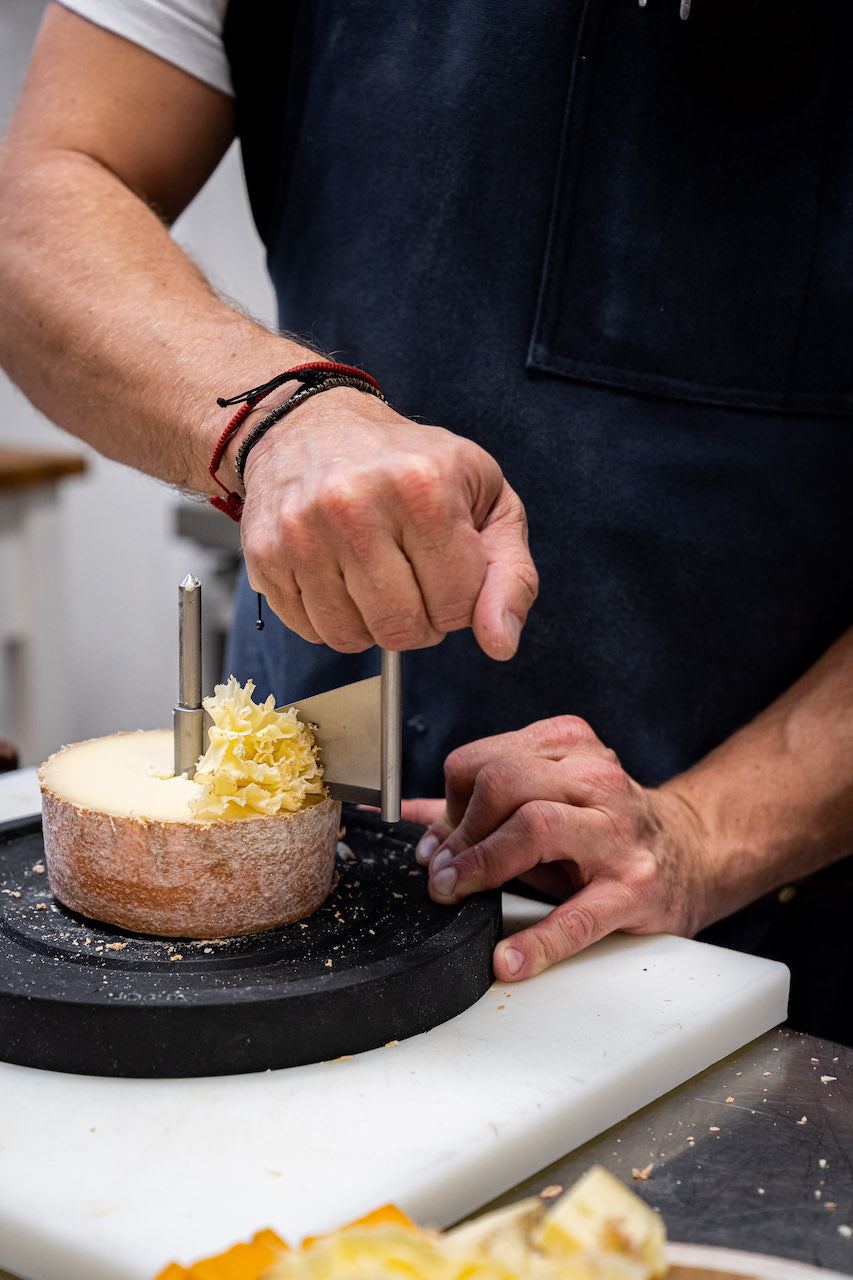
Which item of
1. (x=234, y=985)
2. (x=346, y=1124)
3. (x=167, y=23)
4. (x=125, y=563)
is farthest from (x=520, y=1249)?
(x=125, y=563)

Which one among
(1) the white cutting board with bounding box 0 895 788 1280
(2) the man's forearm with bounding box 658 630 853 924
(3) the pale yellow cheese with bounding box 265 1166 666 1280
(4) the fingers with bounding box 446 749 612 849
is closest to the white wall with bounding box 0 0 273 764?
(2) the man's forearm with bounding box 658 630 853 924

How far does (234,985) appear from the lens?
3.29 feet

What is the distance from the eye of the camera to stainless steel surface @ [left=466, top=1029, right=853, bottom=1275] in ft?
2.64

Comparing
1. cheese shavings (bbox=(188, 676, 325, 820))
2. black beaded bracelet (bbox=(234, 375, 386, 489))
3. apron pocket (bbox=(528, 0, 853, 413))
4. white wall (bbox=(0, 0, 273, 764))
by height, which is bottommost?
white wall (bbox=(0, 0, 273, 764))

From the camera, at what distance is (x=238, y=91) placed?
162 cm

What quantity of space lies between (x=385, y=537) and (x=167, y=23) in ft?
3.08

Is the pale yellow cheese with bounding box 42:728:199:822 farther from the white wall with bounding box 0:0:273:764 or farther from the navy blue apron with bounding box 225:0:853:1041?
the white wall with bounding box 0:0:273:764

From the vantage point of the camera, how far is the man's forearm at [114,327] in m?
1.25

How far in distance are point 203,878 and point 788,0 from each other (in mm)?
1172

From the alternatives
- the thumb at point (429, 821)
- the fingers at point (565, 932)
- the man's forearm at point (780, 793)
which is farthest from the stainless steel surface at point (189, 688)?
the man's forearm at point (780, 793)

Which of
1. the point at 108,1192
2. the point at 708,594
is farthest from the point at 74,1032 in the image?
the point at 708,594

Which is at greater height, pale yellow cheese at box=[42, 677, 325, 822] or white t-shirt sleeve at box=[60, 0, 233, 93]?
white t-shirt sleeve at box=[60, 0, 233, 93]

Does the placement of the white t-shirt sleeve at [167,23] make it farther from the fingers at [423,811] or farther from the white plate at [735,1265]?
the white plate at [735,1265]

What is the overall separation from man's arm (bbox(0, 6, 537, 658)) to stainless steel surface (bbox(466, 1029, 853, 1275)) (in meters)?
0.39
